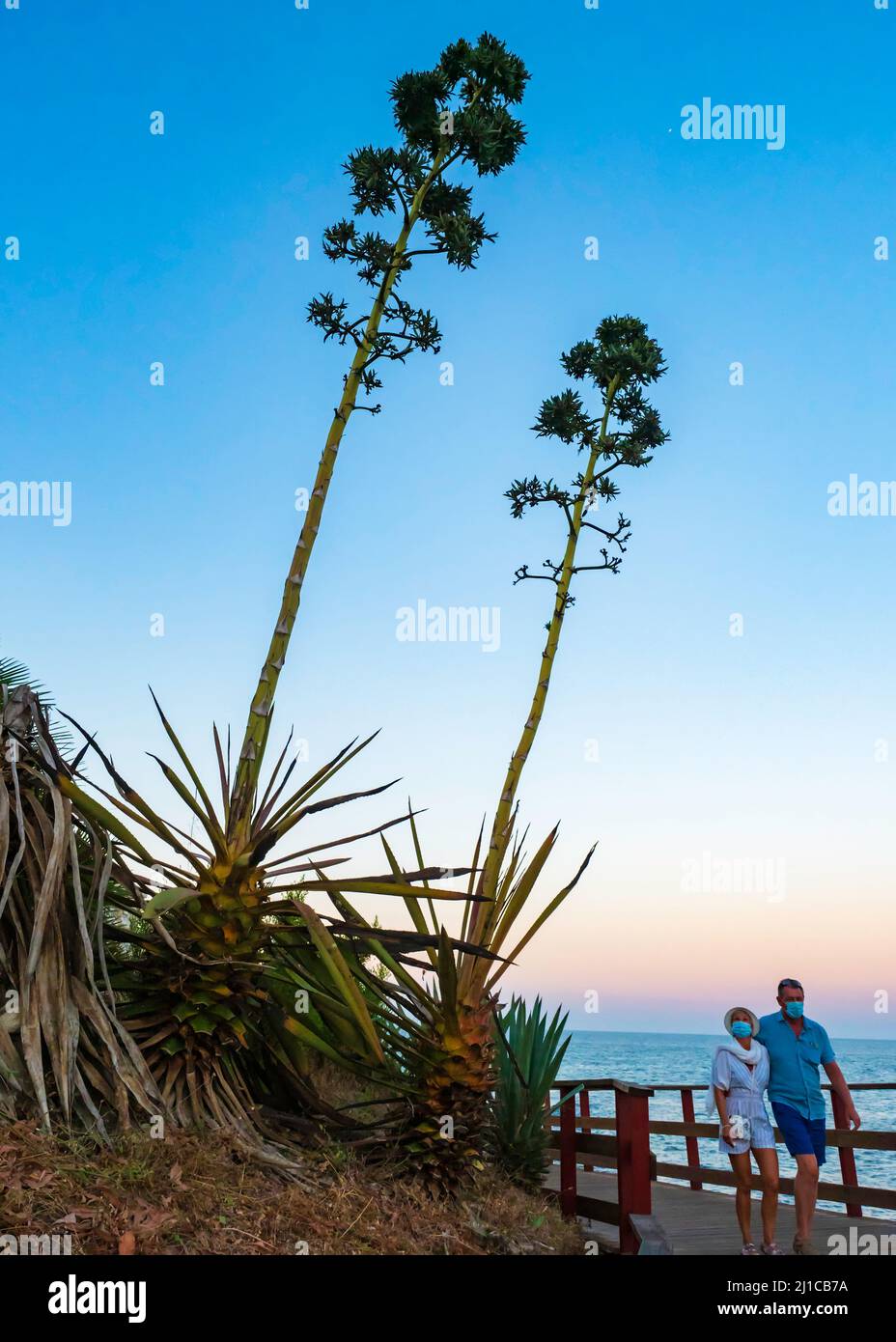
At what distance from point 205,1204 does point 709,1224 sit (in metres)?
5.20

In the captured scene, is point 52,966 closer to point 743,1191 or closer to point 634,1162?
point 634,1162

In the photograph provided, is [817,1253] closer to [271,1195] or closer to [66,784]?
[271,1195]

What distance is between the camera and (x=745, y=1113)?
21.3ft

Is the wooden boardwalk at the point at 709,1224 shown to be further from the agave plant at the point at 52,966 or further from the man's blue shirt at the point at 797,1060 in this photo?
the agave plant at the point at 52,966

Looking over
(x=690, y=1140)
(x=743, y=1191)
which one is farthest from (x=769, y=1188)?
(x=690, y=1140)

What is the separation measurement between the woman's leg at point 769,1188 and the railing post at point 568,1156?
5.07 feet

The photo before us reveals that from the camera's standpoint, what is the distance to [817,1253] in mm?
6586

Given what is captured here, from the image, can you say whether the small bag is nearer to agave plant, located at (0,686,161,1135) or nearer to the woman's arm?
the woman's arm

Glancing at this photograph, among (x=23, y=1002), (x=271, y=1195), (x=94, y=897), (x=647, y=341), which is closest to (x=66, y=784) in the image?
(x=94, y=897)

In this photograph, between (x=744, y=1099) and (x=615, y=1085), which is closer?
(x=744, y=1099)

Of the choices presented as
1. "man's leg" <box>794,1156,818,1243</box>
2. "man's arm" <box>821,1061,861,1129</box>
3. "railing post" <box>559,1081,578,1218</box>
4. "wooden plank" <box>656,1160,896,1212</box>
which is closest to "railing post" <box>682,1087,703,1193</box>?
"wooden plank" <box>656,1160,896,1212</box>

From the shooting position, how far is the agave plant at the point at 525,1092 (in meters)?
7.81

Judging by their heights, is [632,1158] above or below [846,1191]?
above

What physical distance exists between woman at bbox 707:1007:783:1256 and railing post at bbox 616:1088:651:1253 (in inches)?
23.8
